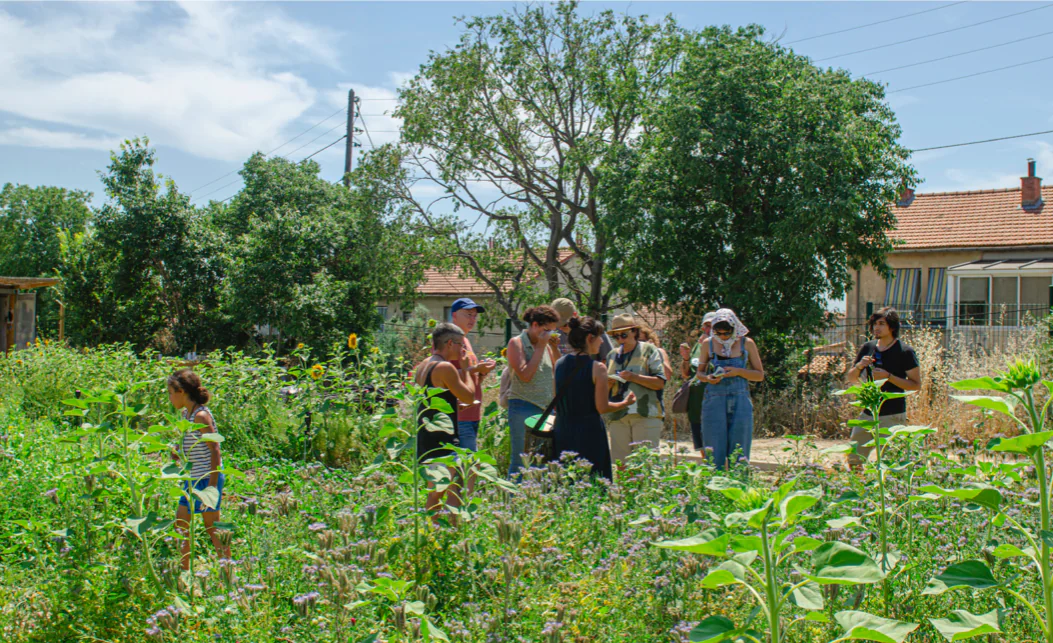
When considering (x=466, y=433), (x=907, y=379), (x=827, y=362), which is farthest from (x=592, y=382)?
(x=827, y=362)

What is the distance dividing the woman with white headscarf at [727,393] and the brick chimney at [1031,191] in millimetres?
21680

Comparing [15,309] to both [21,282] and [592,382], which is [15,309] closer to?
[21,282]

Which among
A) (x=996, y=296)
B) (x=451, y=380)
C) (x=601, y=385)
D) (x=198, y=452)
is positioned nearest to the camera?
(x=198, y=452)

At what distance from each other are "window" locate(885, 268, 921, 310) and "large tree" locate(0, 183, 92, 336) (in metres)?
46.5

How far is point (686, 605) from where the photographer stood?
108 inches

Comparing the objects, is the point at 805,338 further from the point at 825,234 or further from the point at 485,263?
the point at 485,263

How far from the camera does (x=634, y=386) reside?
596 centimetres

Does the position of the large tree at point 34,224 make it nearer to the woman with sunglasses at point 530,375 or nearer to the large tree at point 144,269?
the large tree at point 144,269

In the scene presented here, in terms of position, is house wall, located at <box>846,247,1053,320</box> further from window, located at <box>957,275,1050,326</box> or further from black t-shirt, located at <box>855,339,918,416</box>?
black t-shirt, located at <box>855,339,918,416</box>

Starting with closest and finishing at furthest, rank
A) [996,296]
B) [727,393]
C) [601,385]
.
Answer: [601,385] → [727,393] → [996,296]

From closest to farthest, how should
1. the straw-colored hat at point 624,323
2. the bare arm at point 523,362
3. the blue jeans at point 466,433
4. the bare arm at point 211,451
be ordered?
1. the bare arm at point 211,451
2. the blue jeans at point 466,433
3. the bare arm at point 523,362
4. the straw-colored hat at point 624,323

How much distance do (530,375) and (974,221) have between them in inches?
892

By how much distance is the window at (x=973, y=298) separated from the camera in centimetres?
2159

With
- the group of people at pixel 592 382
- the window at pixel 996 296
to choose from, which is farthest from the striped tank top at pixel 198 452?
the window at pixel 996 296
